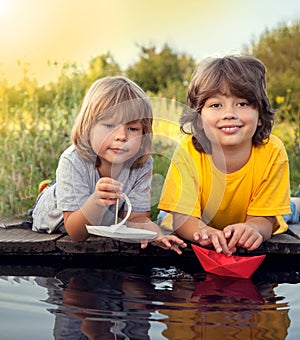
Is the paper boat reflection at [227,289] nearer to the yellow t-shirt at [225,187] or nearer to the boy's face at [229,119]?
the yellow t-shirt at [225,187]

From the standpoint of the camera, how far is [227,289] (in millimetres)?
2391

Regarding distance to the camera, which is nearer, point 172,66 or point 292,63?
point 292,63

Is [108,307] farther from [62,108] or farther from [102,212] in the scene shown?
[62,108]

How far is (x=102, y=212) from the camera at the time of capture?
8.66ft

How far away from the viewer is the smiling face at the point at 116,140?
8.59 ft

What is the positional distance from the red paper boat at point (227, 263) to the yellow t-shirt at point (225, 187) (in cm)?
27

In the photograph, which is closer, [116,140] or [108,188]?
[108,188]

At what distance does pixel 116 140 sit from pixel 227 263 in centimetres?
70

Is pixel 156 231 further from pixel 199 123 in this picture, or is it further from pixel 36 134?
pixel 36 134

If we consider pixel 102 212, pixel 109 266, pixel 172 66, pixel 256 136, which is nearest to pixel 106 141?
pixel 102 212

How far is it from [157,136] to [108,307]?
39.7 inches

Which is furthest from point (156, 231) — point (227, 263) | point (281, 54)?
point (281, 54)

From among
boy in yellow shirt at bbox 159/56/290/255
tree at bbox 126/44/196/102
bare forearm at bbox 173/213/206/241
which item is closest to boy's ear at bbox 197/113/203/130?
boy in yellow shirt at bbox 159/56/290/255

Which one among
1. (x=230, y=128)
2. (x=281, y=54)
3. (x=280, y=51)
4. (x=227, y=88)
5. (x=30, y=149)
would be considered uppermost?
(x=280, y=51)
